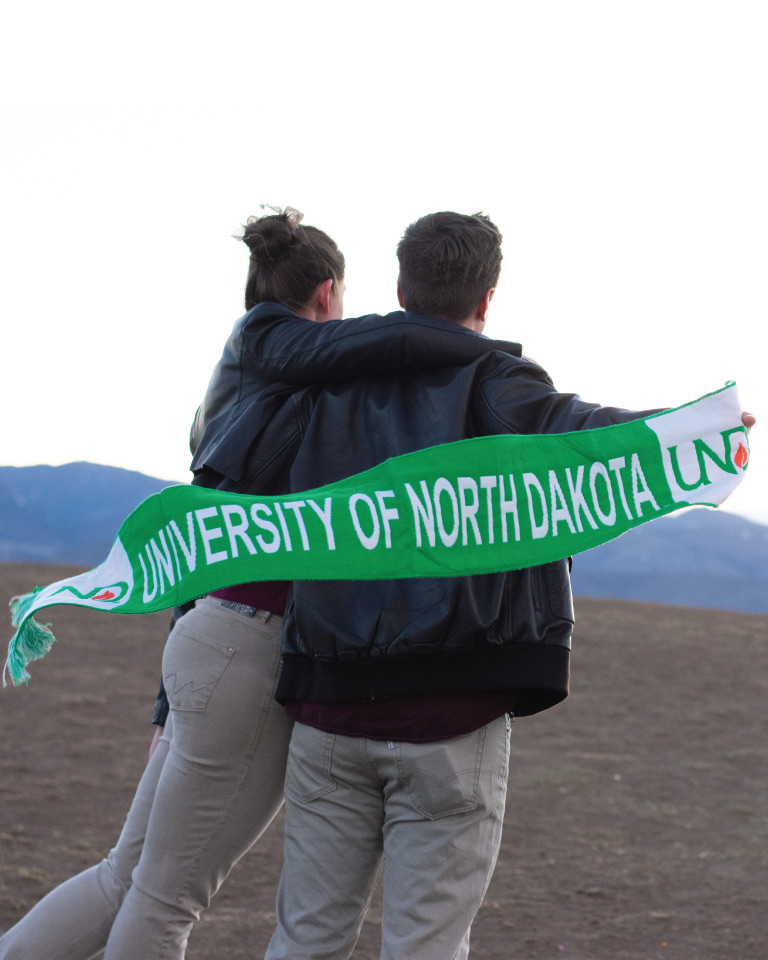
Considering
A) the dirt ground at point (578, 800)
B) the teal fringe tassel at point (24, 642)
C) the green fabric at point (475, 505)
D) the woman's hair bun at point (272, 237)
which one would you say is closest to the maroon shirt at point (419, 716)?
the green fabric at point (475, 505)

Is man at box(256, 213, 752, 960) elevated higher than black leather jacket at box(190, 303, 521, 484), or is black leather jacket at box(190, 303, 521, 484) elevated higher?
black leather jacket at box(190, 303, 521, 484)

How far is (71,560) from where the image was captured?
14.3 metres

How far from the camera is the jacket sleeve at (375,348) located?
191cm

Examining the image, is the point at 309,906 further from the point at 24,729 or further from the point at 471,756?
the point at 24,729

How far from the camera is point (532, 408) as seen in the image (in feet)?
6.32

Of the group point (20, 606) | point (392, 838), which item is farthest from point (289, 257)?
point (392, 838)

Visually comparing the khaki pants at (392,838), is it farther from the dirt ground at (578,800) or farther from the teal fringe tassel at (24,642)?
the dirt ground at (578,800)

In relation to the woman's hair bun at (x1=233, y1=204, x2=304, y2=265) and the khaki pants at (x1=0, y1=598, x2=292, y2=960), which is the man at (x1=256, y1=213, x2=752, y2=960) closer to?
the khaki pants at (x1=0, y1=598, x2=292, y2=960)

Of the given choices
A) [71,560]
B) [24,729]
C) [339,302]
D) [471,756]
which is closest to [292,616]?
[471,756]

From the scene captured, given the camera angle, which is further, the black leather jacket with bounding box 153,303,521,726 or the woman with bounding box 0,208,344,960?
the woman with bounding box 0,208,344,960

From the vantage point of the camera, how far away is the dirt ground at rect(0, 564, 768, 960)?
407 cm

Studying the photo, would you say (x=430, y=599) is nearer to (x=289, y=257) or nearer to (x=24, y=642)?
(x=289, y=257)

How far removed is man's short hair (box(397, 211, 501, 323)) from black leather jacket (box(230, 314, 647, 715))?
96 mm

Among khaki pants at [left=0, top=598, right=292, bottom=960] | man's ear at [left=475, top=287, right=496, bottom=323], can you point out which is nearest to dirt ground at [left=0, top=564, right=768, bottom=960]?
khaki pants at [left=0, top=598, right=292, bottom=960]
